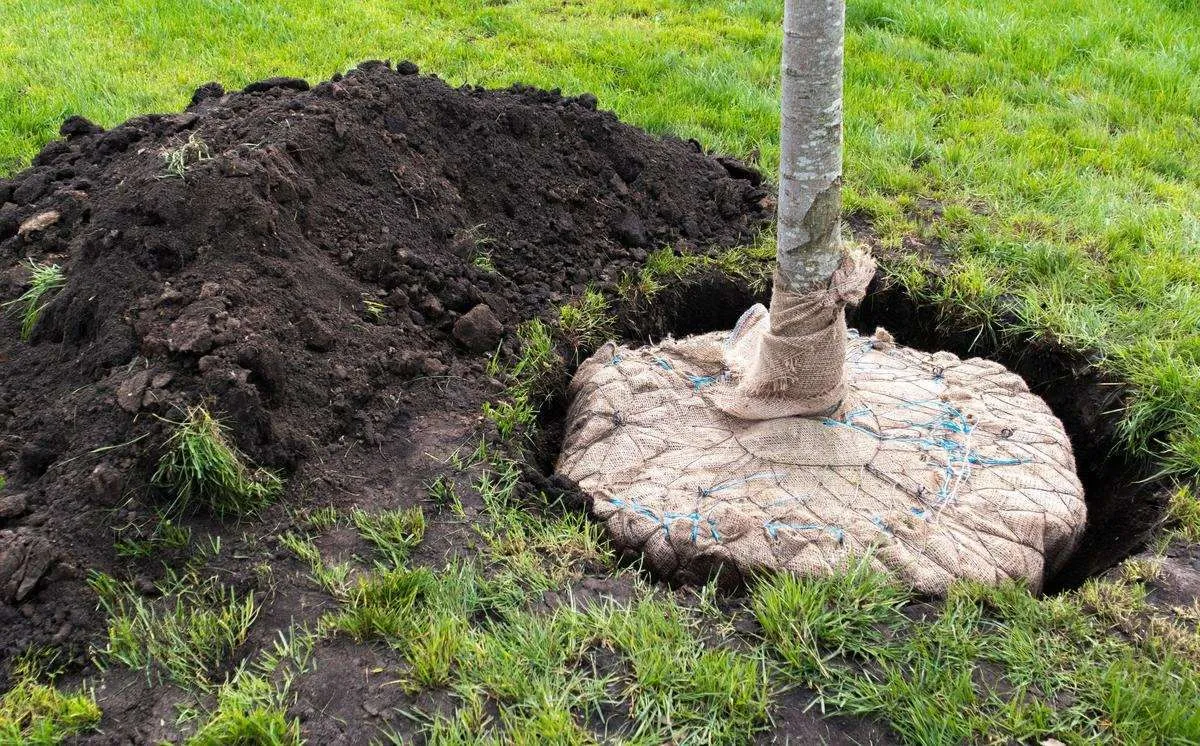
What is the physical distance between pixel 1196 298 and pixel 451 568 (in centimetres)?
335

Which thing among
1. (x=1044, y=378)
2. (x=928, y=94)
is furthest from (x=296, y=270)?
(x=928, y=94)

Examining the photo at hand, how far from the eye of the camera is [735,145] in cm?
511

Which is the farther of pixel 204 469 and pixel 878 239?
pixel 878 239

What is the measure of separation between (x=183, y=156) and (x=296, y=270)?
670 millimetres

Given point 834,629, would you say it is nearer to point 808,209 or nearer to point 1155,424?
point 808,209

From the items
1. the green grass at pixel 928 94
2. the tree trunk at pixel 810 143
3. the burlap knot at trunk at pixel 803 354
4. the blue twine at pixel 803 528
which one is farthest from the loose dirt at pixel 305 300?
the tree trunk at pixel 810 143

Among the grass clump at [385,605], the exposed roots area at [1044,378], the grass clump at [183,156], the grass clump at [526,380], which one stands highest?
the grass clump at [183,156]

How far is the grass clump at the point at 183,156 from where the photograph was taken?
3.43 m

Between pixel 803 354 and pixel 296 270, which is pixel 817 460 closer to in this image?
pixel 803 354

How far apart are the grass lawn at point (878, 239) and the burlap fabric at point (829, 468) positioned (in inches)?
8.2

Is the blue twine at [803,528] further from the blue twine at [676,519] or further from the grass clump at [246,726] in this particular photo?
the grass clump at [246,726]

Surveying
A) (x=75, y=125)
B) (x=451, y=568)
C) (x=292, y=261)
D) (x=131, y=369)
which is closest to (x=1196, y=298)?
(x=451, y=568)

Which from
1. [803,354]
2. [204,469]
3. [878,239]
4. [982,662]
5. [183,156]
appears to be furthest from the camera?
[878,239]

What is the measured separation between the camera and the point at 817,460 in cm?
316
